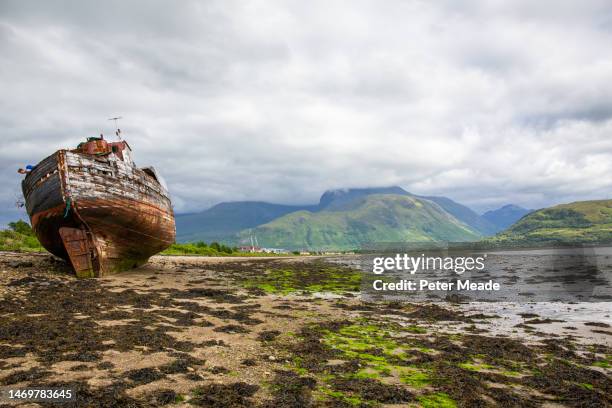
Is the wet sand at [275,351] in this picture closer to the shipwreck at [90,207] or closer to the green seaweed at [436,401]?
the green seaweed at [436,401]

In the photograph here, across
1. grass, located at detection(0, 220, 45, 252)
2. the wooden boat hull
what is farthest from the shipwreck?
grass, located at detection(0, 220, 45, 252)

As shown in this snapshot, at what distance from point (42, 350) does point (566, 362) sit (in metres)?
16.4

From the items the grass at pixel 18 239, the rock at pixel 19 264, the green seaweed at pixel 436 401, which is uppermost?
the grass at pixel 18 239

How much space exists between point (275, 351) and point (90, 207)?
15612 mm

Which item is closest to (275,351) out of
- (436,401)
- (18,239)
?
(436,401)

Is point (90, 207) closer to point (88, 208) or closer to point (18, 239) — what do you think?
point (88, 208)

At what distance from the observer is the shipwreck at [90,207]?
70.2ft

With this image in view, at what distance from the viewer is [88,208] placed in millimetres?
21797

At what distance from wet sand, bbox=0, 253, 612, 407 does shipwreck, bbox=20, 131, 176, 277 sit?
217 centimetres

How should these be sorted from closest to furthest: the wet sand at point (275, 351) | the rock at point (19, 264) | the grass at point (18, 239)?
the wet sand at point (275, 351), the rock at point (19, 264), the grass at point (18, 239)

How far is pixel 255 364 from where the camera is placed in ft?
35.6

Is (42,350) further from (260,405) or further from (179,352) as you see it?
(260,405)

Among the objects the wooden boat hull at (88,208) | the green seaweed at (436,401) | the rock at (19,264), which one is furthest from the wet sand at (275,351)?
the wooden boat hull at (88,208)

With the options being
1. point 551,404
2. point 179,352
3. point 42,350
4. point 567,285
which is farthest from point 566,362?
point 567,285
